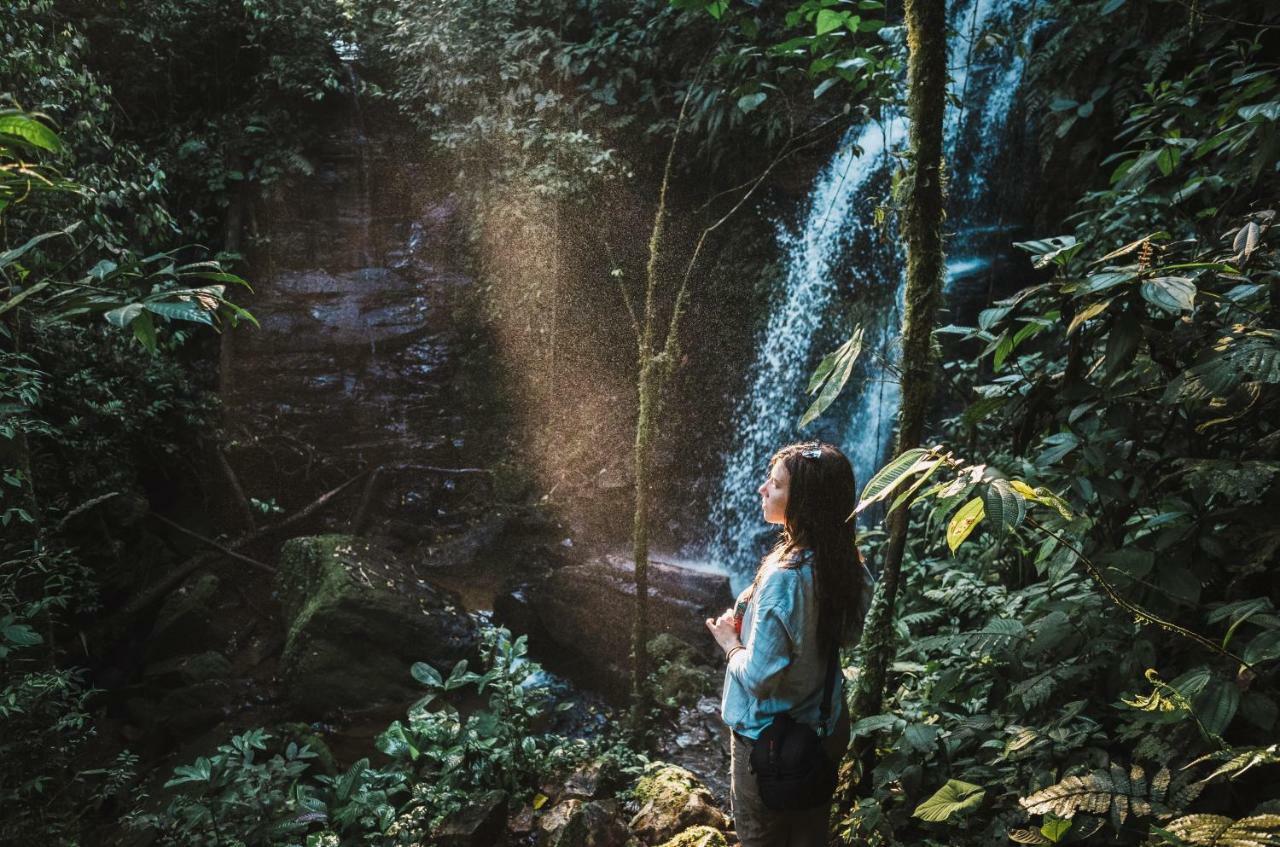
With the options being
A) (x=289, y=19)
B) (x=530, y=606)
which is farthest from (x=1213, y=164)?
(x=289, y=19)

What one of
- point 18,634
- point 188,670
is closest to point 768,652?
point 18,634

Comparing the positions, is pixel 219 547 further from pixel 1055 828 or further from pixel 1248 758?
pixel 1248 758

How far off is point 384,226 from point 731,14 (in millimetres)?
6154

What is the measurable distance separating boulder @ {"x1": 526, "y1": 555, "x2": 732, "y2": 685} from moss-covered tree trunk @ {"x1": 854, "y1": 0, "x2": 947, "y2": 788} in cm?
411

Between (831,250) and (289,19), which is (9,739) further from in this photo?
(289,19)

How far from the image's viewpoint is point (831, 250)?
911cm

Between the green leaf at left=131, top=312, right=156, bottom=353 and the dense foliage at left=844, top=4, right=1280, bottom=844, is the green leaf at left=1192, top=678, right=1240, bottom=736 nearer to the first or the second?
the dense foliage at left=844, top=4, right=1280, bottom=844

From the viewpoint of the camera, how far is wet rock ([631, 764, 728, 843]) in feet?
10.9

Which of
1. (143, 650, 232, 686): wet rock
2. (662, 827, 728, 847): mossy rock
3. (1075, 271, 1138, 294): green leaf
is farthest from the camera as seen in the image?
(143, 650, 232, 686): wet rock

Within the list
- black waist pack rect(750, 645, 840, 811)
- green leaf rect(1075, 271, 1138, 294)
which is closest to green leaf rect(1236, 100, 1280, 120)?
green leaf rect(1075, 271, 1138, 294)

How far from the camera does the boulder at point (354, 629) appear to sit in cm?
585

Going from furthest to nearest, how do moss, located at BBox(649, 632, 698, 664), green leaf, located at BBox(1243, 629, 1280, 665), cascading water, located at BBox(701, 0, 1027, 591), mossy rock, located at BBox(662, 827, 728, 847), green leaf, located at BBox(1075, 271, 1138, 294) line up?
cascading water, located at BBox(701, 0, 1027, 591) < moss, located at BBox(649, 632, 698, 664) < mossy rock, located at BBox(662, 827, 728, 847) < green leaf, located at BBox(1075, 271, 1138, 294) < green leaf, located at BBox(1243, 629, 1280, 665)

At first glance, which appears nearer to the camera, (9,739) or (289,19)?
(9,739)

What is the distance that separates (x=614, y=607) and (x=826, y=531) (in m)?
5.58
